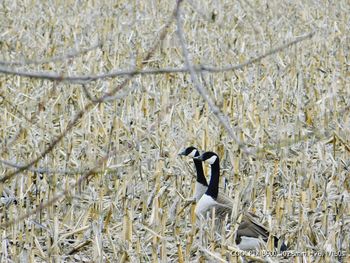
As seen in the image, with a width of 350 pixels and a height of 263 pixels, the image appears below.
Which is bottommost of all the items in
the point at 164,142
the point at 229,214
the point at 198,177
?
the point at 229,214

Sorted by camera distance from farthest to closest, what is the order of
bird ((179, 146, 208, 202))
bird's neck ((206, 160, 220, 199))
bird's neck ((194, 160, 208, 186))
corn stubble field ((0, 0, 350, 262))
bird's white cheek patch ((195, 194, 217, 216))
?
1. bird's neck ((194, 160, 208, 186))
2. bird ((179, 146, 208, 202))
3. bird's neck ((206, 160, 220, 199))
4. bird's white cheek patch ((195, 194, 217, 216))
5. corn stubble field ((0, 0, 350, 262))

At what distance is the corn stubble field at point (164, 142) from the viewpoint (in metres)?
4.88

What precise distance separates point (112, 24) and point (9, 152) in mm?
5141

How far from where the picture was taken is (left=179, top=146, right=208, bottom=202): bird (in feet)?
Answer: 19.0

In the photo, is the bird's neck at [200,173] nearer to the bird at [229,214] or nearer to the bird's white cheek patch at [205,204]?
the bird at [229,214]

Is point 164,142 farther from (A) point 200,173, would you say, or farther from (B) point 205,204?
(B) point 205,204

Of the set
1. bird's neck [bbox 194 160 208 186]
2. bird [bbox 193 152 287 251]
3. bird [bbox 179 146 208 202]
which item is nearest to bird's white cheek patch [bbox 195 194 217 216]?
bird [bbox 193 152 287 251]

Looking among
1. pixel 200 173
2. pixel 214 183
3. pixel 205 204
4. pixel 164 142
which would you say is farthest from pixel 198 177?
pixel 164 142

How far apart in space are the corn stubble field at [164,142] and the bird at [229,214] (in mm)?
102

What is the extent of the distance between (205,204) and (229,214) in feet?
0.55

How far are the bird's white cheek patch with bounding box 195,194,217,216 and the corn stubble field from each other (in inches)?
2.4

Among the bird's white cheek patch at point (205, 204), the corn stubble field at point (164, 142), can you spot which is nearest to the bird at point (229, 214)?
the bird's white cheek patch at point (205, 204)

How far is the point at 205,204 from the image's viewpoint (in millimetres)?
5430

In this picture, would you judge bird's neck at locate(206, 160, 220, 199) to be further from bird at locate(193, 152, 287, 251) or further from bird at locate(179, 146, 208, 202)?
bird at locate(179, 146, 208, 202)
